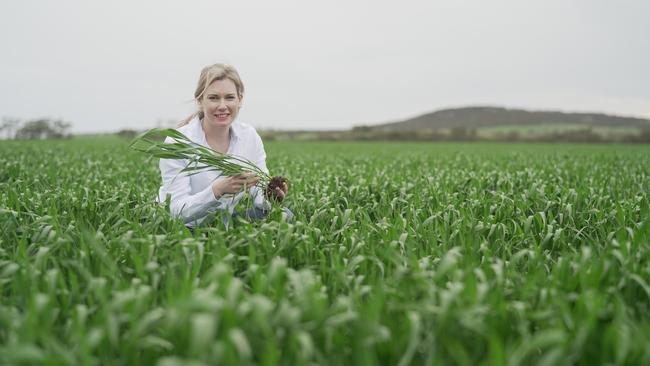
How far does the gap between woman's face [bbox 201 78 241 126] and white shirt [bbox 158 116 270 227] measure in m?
0.32

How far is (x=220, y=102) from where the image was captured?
4457 mm

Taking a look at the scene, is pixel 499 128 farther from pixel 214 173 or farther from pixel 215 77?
pixel 215 77

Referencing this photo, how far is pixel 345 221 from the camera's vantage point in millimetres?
4203

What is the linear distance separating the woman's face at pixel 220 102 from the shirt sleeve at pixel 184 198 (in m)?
0.59

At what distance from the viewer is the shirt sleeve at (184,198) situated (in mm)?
4199

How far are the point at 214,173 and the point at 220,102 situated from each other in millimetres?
887

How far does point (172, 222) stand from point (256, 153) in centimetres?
144

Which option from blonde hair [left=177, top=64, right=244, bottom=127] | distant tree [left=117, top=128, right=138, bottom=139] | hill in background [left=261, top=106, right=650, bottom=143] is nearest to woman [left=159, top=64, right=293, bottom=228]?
blonde hair [left=177, top=64, right=244, bottom=127]

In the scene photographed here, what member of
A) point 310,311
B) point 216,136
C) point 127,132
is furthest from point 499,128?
point 310,311

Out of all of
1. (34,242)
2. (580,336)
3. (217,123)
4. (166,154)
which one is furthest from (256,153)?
(580,336)

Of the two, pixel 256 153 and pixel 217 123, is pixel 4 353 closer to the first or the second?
pixel 217 123

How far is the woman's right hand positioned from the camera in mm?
4109

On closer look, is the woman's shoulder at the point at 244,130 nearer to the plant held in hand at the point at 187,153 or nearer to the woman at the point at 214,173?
the woman at the point at 214,173

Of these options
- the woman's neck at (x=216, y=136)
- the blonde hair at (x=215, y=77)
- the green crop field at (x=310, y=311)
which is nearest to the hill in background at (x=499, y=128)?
the woman's neck at (x=216, y=136)
